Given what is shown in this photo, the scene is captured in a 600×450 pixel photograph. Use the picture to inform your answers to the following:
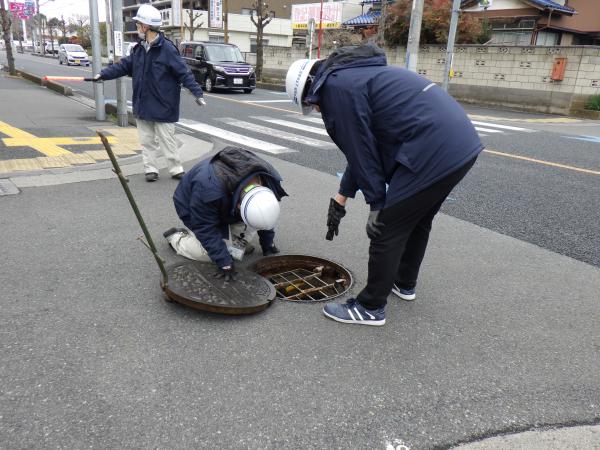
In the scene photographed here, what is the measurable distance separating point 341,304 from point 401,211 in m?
0.78

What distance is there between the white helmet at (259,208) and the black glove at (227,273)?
1.24 feet

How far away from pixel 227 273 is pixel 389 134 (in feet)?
4.38

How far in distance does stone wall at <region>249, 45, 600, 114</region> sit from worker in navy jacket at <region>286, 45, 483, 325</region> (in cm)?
1609

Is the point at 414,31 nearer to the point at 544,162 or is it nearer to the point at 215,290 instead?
the point at 544,162

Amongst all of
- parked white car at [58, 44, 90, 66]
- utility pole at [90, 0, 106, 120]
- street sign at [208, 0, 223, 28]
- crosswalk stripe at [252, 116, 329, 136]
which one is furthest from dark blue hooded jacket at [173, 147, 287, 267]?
street sign at [208, 0, 223, 28]

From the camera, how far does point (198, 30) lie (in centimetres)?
4597

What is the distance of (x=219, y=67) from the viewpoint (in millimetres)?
17516

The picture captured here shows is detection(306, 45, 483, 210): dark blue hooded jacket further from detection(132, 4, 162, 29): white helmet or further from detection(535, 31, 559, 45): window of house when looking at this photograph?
detection(535, 31, 559, 45): window of house

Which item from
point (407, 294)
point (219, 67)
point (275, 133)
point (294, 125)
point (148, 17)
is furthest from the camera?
point (219, 67)

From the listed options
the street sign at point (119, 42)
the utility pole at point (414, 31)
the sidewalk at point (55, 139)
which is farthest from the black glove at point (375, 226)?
the utility pole at point (414, 31)

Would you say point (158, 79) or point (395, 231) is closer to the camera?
point (395, 231)

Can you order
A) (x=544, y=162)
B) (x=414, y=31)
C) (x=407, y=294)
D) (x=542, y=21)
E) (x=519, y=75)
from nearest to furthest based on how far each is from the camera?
(x=407, y=294) < (x=544, y=162) < (x=414, y=31) < (x=519, y=75) < (x=542, y=21)

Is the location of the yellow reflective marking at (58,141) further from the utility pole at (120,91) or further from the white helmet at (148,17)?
the white helmet at (148,17)

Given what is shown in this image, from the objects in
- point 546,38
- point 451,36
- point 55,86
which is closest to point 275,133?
point 55,86
